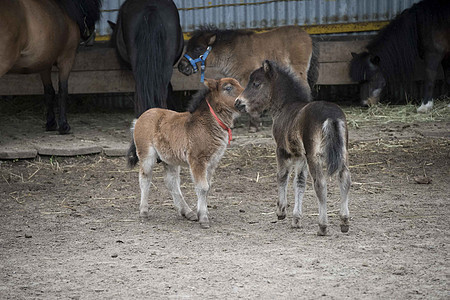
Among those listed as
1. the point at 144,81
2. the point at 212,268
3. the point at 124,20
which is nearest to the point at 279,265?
the point at 212,268

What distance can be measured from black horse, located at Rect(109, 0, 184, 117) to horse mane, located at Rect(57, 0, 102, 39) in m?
1.07

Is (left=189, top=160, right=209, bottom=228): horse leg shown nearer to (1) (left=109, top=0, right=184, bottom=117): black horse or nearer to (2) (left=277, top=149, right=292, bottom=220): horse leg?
(2) (left=277, top=149, right=292, bottom=220): horse leg

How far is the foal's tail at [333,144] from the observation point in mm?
4488

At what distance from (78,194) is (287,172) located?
2396 millimetres

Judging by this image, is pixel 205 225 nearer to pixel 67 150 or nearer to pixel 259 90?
pixel 259 90

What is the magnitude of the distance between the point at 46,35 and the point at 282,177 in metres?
4.44

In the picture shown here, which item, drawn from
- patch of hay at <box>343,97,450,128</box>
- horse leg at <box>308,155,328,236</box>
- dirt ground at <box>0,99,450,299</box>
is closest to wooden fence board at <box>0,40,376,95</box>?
patch of hay at <box>343,97,450,128</box>

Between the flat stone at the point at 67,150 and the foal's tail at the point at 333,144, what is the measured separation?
13.9 feet

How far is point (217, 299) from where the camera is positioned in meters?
3.52

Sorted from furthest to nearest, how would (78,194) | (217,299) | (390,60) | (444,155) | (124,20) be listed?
(390,60) → (124,20) → (444,155) → (78,194) → (217,299)

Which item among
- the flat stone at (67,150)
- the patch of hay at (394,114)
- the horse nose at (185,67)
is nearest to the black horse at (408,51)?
the patch of hay at (394,114)

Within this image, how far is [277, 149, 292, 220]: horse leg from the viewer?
5215 mm

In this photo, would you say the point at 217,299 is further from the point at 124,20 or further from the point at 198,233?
the point at 124,20

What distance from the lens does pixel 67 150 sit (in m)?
7.91
